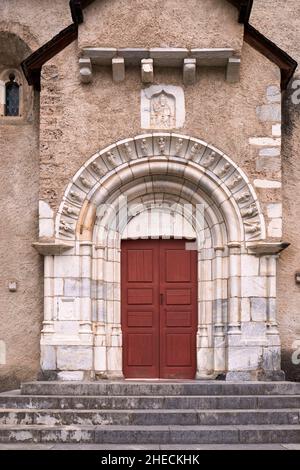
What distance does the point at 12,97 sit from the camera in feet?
36.3

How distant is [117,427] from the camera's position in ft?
25.0

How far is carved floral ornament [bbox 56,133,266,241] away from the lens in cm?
957

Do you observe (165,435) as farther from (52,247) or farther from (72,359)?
(52,247)

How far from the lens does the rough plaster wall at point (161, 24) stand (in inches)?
374

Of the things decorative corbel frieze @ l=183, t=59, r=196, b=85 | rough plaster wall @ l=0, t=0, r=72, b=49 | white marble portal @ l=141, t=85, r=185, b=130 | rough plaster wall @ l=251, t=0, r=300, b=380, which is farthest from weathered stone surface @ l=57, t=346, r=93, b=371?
rough plaster wall @ l=0, t=0, r=72, b=49

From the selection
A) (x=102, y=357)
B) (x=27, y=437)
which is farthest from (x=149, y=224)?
(x=27, y=437)

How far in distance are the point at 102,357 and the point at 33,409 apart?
1.67 meters

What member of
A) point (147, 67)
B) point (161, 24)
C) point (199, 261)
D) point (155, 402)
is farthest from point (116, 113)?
point (155, 402)

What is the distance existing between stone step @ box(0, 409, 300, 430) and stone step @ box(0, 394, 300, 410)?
0.29 m

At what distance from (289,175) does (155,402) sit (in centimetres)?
418

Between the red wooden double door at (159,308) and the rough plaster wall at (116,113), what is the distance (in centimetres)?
155

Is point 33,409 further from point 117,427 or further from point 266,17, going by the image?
point 266,17

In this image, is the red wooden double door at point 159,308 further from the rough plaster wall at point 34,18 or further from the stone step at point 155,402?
the rough plaster wall at point 34,18

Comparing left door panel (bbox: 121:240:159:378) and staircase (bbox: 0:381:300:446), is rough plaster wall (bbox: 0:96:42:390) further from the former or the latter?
staircase (bbox: 0:381:300:446)
